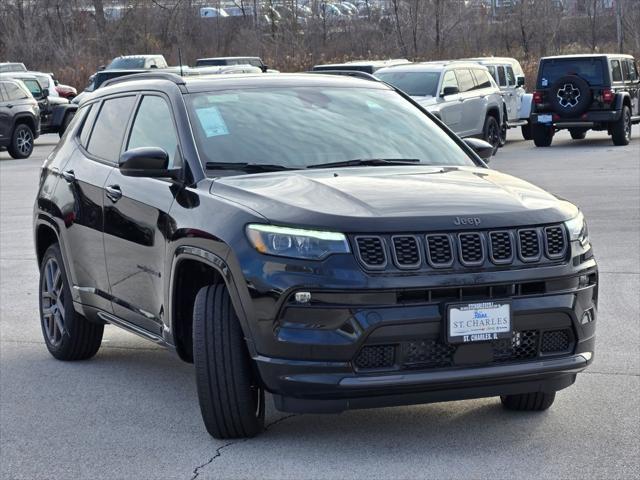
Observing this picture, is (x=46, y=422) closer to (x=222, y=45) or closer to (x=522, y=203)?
(x=522, y=203)

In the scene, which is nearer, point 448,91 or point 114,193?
point 114,193

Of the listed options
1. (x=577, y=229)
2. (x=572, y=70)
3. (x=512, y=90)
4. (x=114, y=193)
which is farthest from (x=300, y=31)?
(x=577, y=229)

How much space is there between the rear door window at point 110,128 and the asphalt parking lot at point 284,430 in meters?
1.28

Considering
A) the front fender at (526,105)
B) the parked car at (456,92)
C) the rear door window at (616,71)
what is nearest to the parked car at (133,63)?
the front fender at (526,105)

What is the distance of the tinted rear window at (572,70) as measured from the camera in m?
26.2

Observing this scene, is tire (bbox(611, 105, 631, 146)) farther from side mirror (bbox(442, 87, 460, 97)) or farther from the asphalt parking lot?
the asphalt parking lot

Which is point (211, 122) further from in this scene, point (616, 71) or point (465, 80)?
point (616, 71)

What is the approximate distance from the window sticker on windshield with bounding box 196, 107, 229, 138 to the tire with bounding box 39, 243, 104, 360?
1676 mm

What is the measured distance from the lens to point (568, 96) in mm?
26344

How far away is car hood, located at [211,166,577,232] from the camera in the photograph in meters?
5.38

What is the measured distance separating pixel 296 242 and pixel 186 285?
42.5 inches

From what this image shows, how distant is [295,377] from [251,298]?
37 centimetres

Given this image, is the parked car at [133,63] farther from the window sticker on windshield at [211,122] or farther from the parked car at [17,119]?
the window sticker on windshield at [211,122]

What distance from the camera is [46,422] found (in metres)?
6.48
